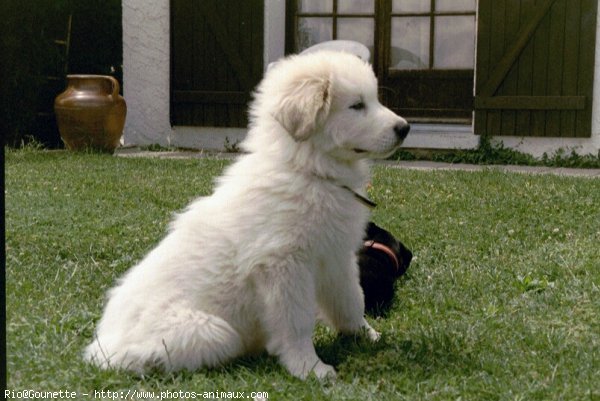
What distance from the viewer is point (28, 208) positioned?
20.4 ft

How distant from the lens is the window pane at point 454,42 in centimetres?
1134

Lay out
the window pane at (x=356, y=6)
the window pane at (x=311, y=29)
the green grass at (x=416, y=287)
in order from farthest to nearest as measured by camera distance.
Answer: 1. the window pane at (x=311, y=29)
2. the window pane at (x=356, y=6)
3. the green grass at (x=416, y=287)

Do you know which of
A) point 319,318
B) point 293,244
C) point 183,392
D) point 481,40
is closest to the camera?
point 183,392

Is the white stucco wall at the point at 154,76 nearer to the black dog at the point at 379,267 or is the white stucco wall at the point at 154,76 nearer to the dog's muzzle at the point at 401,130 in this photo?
the black dog at the point at 379,267

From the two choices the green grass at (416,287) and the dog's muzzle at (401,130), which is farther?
the dog's muzzle at (401,130)

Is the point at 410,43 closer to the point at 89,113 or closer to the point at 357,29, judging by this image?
the point at 357,29

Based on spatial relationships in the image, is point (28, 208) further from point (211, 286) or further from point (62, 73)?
point (62, 73)

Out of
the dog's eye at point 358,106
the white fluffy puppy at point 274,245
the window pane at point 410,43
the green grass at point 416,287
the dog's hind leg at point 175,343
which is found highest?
the window pane at point 410,43

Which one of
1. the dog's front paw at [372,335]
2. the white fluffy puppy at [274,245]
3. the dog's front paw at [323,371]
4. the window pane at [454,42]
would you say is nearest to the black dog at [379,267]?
the dog's front paw at [372,335]

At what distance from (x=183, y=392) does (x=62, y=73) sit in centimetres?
955

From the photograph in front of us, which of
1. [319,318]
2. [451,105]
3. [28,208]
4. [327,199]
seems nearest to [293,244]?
[327,199]

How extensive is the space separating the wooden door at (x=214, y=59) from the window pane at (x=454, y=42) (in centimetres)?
235

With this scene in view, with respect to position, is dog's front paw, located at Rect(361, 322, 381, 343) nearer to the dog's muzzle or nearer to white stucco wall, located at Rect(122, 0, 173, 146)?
the dog's muzzle

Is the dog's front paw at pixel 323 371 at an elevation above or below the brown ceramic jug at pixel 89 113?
below
